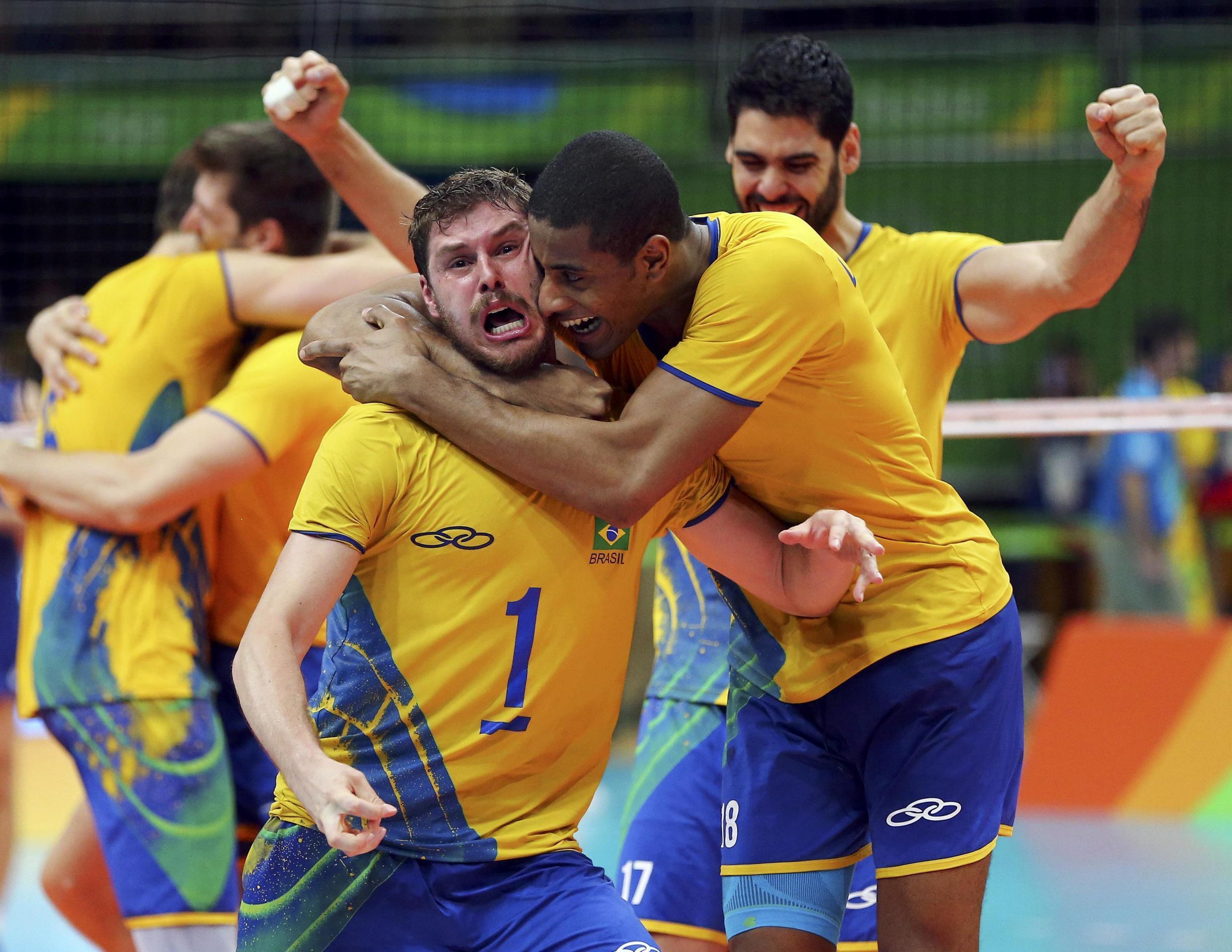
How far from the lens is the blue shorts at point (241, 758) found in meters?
4.43

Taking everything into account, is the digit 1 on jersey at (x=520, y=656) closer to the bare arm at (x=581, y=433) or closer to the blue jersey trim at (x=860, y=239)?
the bare arm at (x=581, y=433)

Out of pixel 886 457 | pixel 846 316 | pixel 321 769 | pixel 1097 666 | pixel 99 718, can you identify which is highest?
pixel 846 316

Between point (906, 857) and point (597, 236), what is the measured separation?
1412 millimetres

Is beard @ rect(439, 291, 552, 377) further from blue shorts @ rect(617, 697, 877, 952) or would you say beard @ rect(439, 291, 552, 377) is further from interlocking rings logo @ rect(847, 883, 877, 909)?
interlocking rings logo @ rect(847, 883, 877, 909)

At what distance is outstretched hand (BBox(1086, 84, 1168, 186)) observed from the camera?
3.47 m

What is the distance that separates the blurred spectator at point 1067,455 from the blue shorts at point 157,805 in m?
8.60

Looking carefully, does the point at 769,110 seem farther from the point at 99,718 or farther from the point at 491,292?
the point at 99,718

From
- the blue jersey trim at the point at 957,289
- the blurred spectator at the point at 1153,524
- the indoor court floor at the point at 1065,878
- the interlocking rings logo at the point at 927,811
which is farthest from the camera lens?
the blurred spectator at the point at 1153,524

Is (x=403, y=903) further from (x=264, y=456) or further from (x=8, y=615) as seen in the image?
(x=8, y=615)

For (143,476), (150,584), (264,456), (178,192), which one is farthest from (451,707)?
(178,192)

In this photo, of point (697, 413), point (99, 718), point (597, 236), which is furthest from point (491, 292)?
point (99, 718)

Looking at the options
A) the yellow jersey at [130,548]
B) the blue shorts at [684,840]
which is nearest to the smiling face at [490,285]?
the blue shorts at [684,840]

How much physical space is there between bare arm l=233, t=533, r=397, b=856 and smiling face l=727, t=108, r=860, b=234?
187 centimetres

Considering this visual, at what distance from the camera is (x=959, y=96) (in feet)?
41.1
